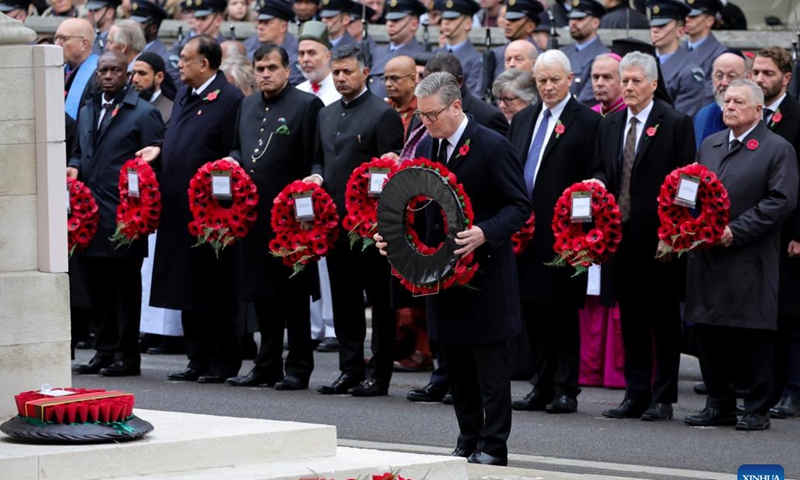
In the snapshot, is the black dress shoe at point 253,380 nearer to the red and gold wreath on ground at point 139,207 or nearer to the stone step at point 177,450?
the red and gold wreath on ground at point 139,207

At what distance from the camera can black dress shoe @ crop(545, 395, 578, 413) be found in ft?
40.3

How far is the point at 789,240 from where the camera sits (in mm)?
12250

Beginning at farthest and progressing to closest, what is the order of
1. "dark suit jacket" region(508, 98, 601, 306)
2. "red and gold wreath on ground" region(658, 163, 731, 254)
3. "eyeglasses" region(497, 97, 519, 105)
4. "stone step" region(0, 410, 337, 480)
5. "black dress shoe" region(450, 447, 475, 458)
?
"eyeglasses" region(497, 97, 519, 105) < "dark suit jacket" region(508, 98, 601, 306) < "red and gold wreath on ground" region(658, 163, 731, 254) < "black dress shoe" region(450, 447, 475, 458) < "stone step" region(0, 410, 337, 480)

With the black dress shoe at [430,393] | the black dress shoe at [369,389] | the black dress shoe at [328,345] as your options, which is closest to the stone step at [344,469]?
the black dress shoe at [430,393]

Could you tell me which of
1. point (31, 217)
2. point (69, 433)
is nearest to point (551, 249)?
point (31, 217)

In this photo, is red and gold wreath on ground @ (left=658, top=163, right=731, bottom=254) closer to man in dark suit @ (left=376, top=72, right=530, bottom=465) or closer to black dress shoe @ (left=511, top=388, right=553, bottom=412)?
black dress shoe @ (left=511, top=388, right=553, bottom=412)

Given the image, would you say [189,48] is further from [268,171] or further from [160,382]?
[160,382]

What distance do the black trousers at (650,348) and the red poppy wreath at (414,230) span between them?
2.54m

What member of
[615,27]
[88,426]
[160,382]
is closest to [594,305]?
[160,382]

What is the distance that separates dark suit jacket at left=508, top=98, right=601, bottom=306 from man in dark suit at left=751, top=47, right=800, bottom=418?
1.20m

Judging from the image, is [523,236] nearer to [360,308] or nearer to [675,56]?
[360,308]

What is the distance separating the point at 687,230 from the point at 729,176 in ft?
2.19

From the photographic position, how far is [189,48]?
1398 centimetres

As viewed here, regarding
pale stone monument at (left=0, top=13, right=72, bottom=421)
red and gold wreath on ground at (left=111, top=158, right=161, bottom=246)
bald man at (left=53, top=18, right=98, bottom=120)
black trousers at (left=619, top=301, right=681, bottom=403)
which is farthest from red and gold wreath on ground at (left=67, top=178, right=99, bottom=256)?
pale stone monument at (left=0, top=13, right=72, bottom=421)
